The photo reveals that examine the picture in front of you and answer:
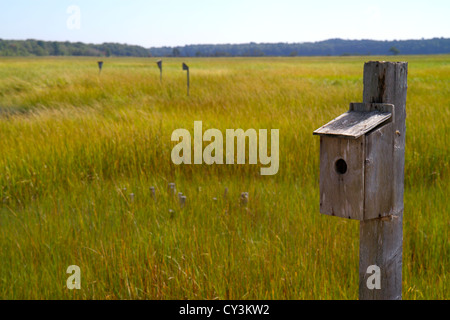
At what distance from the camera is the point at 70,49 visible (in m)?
154

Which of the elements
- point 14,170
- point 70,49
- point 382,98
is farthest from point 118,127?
point 70,49

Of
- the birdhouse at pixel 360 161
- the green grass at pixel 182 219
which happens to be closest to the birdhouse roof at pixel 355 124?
the birdhouse at pixel 360 161

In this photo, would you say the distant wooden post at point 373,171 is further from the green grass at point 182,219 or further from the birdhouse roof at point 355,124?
the green grass at point 182,219

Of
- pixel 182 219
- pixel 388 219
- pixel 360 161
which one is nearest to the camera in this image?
pixel 360 161

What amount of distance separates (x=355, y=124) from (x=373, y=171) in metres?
0.21

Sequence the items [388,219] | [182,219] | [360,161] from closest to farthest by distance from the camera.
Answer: [360,161], [388,219], [182,219]

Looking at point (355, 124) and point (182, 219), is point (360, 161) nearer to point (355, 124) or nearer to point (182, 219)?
point (355, 124)

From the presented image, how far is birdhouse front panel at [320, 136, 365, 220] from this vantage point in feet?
6.32

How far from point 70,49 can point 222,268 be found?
538 feet

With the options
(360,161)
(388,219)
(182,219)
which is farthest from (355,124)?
(182,219)

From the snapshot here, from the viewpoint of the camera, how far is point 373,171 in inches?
76.2

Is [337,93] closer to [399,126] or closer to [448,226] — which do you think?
[448,226]

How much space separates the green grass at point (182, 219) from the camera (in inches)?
114

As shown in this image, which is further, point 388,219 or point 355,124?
point 388,219
